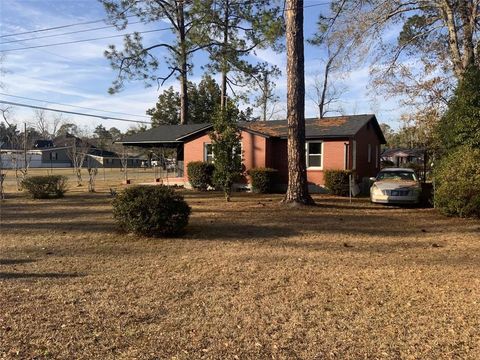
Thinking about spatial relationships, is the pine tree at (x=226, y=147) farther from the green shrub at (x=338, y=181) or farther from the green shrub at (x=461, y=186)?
the green shrub at (x=461, y=186)

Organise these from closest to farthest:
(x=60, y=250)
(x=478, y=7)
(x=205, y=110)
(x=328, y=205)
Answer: (x=60, y=250) < (x=328, y=205) < (x=478, y=7) < (x=205, y=110)

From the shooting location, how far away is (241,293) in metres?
5.58

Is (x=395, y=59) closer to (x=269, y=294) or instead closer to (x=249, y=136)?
(x=249, y=136)

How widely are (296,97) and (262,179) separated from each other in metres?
6.83

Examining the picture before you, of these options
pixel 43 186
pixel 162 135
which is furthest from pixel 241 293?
pixel 162 135

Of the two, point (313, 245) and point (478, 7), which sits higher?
point (478, 7)

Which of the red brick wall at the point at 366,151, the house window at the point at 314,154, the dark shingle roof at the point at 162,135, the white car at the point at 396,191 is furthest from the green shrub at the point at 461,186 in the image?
the dark shingle roof at the point at 162,135

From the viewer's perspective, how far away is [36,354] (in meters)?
3.84

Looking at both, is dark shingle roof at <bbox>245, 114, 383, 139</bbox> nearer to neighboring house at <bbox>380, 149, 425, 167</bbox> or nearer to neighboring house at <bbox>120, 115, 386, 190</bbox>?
neighboring house at <bbox>120, 115, 386, 190</bbox>

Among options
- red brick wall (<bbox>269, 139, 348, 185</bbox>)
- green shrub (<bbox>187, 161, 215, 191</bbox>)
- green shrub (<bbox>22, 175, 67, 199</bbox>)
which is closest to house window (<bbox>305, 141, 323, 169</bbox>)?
red brick wall (<bbox>269, 139, 348, 185</bbox>)

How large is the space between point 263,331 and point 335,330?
71 cm

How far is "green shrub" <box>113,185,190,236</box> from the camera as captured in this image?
895 cm

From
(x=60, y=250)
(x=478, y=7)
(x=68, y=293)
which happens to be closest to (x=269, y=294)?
(x=68, y=293)

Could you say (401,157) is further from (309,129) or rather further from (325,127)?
(309,129)
